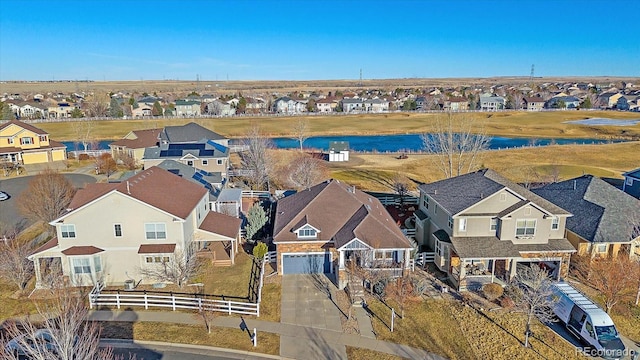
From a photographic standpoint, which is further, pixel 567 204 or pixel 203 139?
pixel 203 139

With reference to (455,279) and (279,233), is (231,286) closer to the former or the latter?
(279,233)

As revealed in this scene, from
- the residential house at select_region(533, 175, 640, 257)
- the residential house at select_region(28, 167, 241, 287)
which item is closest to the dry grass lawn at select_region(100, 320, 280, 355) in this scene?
the residential house at select_region(28, 167, 241, 287)

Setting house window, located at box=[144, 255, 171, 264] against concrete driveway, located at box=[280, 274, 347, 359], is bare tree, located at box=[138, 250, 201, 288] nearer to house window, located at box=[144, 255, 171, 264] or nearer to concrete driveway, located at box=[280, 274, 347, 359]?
house window, located at box=[144, 255, 171, 264]

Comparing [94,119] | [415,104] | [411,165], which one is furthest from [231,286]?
[415,104]

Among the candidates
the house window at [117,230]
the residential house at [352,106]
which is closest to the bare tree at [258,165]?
the house window at [117,230]

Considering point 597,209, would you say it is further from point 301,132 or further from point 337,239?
point 301,132

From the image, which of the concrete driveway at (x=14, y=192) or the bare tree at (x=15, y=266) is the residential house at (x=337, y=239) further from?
the concrete driveway at (x=14, y=192)
